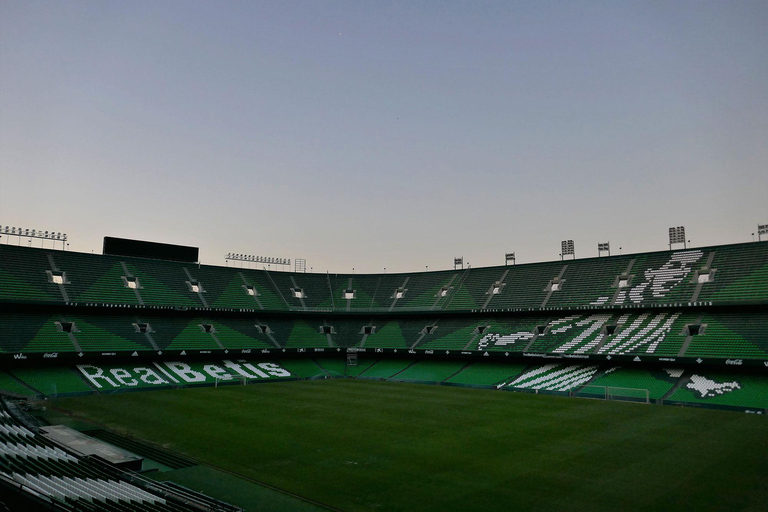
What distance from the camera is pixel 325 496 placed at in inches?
685

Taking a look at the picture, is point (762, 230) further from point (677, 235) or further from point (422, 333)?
point (422, 333)

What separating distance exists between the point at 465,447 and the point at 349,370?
34631mm

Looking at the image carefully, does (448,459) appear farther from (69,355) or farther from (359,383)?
(69,355)

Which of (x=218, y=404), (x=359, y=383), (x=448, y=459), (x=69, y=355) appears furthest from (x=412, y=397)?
(x=69, y=355)

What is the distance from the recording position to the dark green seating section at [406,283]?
148ft

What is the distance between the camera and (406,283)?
67438mm

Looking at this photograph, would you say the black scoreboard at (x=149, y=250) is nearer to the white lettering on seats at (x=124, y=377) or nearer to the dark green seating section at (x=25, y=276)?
the dark green seating section at (x=25, y=276)

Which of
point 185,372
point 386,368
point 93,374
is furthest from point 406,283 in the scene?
point 93,374

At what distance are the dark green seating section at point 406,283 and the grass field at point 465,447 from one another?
1491 cm

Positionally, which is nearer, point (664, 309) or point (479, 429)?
point (479, 429)

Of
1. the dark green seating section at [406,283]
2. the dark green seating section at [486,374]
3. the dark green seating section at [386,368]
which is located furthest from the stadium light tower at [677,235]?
the dark green seating section at [386,368]

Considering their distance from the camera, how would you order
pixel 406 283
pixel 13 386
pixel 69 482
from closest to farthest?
pixel 69 482 < pixel 13 386 < pixel 406 283

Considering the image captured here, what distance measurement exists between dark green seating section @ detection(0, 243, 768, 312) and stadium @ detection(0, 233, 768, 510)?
9.2 inches

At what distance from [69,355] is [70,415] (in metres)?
13.7
